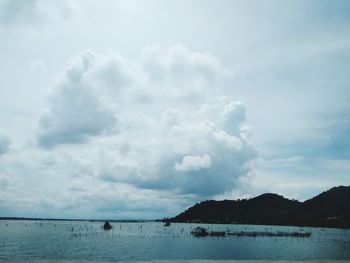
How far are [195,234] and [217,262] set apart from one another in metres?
136

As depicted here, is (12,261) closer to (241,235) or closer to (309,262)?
(309,262)

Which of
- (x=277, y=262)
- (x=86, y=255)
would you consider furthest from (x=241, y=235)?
(x=277, y=262)

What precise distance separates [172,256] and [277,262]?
53397mm

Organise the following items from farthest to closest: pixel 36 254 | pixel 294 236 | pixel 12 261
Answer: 1. pixel 294 236
2. pixel 36 254
3. pixel 12 261

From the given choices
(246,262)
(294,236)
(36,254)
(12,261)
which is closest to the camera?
(12,261)

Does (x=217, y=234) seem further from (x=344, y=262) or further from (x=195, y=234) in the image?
(x=344, y=262)

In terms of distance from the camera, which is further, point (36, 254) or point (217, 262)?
point (36, 254)

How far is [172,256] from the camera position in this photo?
8712cm

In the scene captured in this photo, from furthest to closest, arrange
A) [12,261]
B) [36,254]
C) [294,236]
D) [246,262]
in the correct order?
[294,236] → [36,254] → [246,262] → [12,261]

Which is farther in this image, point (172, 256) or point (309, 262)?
point (172, 256)

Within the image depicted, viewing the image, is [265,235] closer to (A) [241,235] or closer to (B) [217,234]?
(A) [241,235]

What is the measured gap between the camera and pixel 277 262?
37000 mm

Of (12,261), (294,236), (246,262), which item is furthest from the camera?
(294,236)

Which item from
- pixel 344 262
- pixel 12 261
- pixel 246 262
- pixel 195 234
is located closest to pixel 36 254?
pixel 12 261
